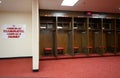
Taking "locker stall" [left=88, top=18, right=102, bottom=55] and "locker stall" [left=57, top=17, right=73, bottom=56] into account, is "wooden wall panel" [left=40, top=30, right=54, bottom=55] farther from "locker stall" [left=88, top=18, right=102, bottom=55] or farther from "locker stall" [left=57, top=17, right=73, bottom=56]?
"locker stall" [left=88, top=18, right=102, bottom=55]

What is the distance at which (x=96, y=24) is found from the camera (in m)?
7.99

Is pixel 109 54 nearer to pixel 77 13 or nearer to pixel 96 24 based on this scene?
pixel 96 24

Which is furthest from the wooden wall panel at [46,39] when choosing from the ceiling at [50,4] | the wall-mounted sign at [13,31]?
the ceiling at [50,4]

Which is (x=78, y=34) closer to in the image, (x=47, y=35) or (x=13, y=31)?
(x=47, y=35)

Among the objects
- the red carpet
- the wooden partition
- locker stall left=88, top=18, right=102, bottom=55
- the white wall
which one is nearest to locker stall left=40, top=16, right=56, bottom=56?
the wooden partition

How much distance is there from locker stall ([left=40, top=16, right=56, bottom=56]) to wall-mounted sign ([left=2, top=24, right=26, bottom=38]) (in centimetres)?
103

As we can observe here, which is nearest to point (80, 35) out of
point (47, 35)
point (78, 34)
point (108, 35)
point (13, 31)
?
point (78, 34)

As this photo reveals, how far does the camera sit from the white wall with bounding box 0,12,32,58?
679 centimetres

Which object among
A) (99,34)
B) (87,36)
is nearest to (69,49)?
(87,36)

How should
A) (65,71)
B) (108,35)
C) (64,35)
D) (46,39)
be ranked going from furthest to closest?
1. (108,35)
2. (64,35)
3. (46,39)
4. (65,71)

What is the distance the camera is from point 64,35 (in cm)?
757

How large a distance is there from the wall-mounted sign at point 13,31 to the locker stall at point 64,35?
2004mm

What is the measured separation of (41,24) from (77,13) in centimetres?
212

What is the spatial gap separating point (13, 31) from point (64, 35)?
2848mm
